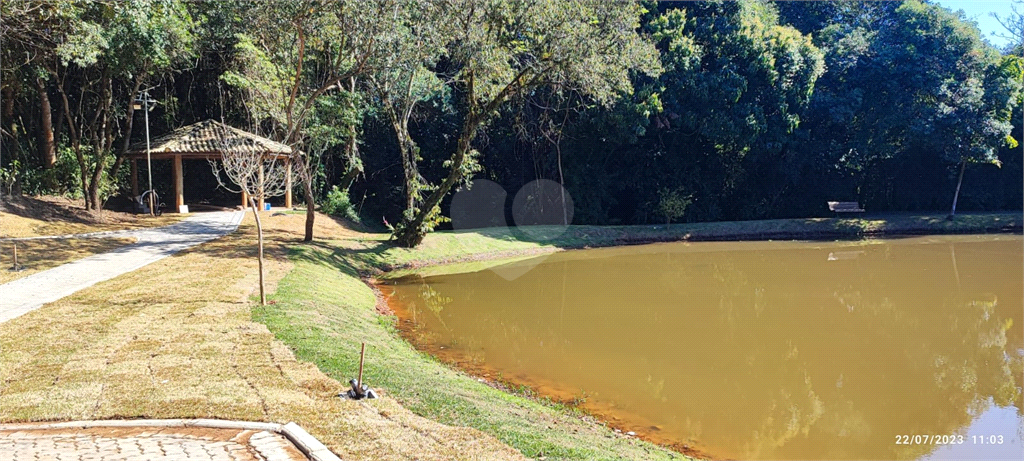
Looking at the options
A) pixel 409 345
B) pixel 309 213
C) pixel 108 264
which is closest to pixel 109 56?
pixel 309 213

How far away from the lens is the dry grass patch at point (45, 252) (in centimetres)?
1259

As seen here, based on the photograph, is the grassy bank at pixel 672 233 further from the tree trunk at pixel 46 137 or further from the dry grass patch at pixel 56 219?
the tree trunk at pixel 46 137

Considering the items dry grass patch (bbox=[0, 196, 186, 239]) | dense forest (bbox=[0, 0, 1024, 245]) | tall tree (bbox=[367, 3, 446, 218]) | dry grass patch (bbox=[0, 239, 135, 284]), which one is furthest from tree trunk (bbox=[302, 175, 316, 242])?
dry grass patch (bbox=[0, 196, 186, 239])

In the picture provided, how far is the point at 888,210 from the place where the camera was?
30.7 metres

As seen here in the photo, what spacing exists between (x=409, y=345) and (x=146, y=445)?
5604mm

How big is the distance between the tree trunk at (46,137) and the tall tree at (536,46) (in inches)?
484

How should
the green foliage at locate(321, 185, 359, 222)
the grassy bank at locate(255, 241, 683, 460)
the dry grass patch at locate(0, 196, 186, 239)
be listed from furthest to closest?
the green foliage at locate(321, 185, 359, 222) < the dry grass patch at locate(0, 196, 186, 239) < the grassy bank at locate(255, 241, 683, 460)

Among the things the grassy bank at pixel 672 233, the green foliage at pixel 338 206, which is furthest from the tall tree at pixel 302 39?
the green foliage at pixel 338 206

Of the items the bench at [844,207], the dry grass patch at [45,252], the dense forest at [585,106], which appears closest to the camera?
the dry grass patch at [45,252]

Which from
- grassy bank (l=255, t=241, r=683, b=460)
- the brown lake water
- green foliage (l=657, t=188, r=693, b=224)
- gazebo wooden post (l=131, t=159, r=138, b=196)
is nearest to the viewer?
grassy bank (l=255, t=241, r=683, b=460)

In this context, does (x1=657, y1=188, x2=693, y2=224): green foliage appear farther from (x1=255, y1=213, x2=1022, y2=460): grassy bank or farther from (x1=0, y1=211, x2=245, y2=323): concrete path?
(x1=0, y1=211, x2=245, y2=323): concrete path

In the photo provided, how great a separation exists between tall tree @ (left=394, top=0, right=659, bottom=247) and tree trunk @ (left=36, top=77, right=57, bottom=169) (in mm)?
12306

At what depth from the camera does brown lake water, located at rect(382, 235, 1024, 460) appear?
7.45m

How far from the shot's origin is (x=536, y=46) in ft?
55.7
